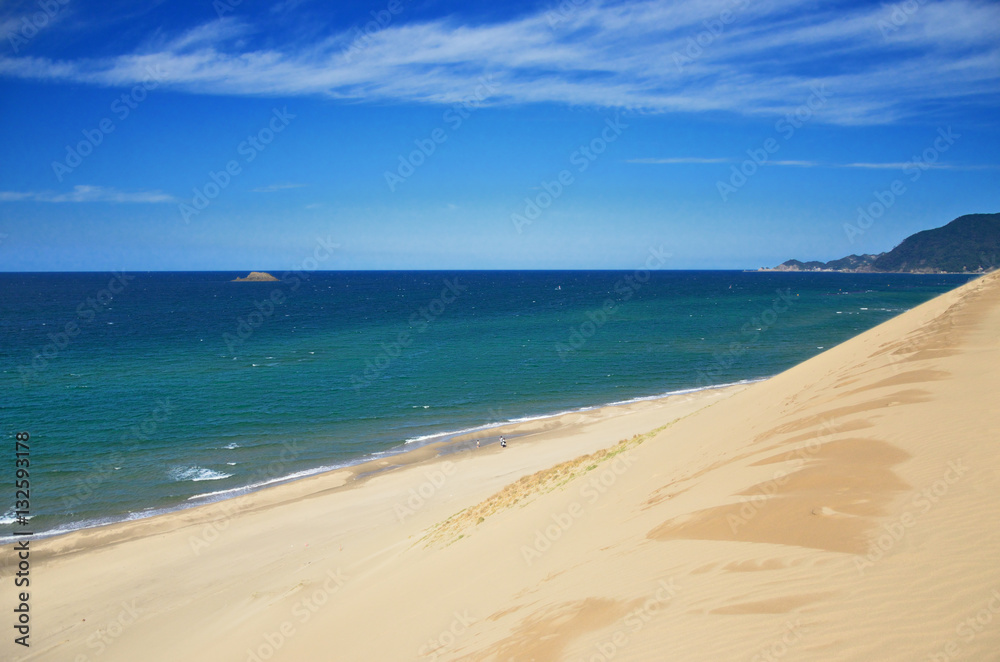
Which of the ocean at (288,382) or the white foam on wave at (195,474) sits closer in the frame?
the white foam on wave at (195,474)

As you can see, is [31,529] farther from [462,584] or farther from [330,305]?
[330,305]

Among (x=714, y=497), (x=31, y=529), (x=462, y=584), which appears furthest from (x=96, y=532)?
(x=714, y=497)

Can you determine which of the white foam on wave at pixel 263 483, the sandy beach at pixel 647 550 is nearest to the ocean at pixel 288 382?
the white foam on wave at pixel 263 483

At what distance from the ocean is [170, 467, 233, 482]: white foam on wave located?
0.11 m

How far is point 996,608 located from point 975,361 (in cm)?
1155

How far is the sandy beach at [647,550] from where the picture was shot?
18.0 feet

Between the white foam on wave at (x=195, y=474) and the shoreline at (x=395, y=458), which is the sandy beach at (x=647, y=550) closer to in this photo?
the shoreline at (x=395, y=458)

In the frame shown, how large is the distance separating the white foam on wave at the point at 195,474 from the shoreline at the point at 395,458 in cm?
165

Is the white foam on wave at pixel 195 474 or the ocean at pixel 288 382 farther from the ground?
the ocean at pixel 288 382

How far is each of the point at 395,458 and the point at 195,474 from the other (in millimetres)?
8404

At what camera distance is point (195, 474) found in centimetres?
2450

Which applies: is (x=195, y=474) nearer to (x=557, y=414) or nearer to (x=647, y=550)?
(x=557, y=414)

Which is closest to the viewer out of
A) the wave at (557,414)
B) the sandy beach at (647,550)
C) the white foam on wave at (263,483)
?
the sandy beach at (647,550)

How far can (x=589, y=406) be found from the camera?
34.7 m
